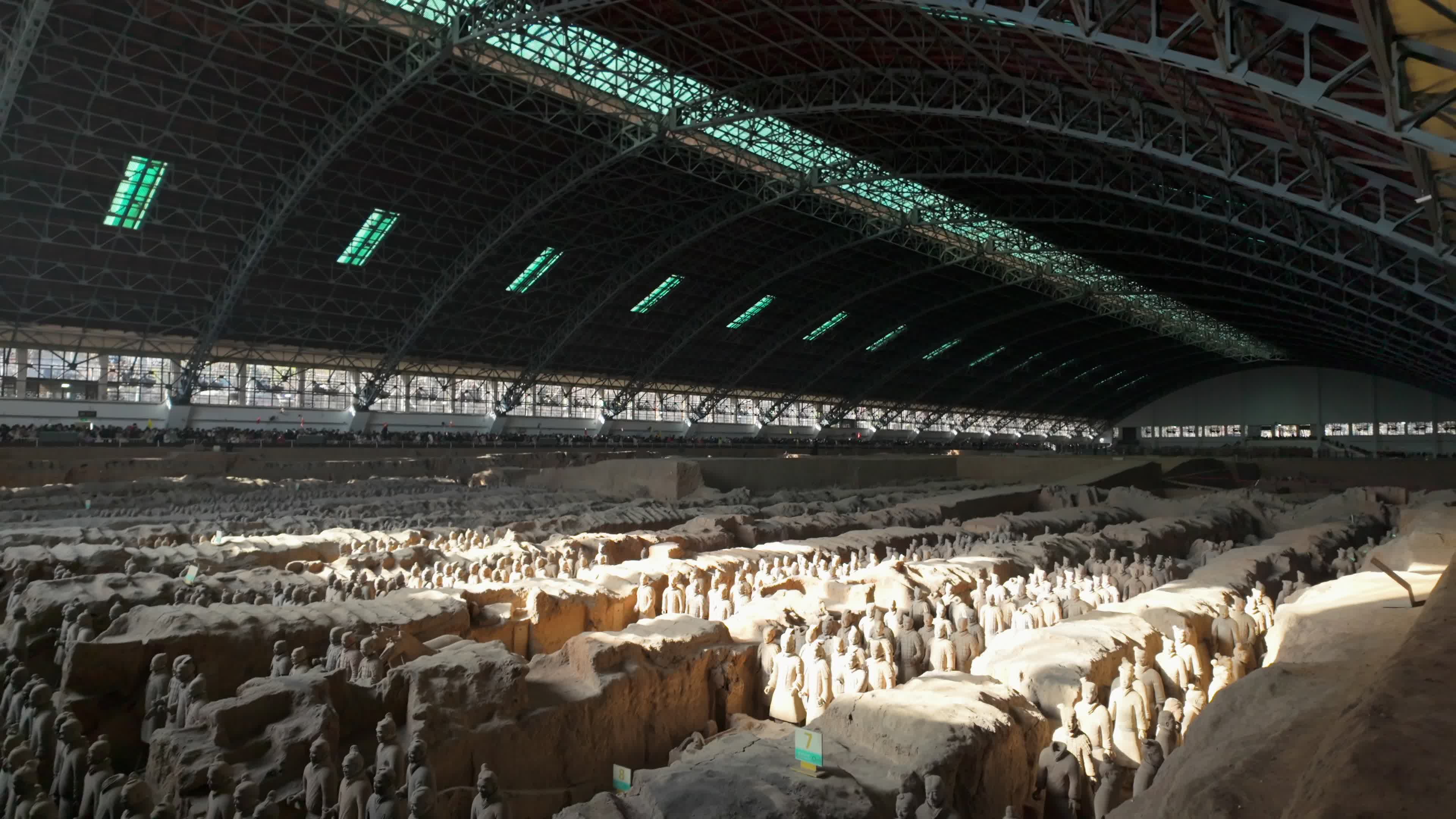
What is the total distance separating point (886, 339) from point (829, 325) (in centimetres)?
456

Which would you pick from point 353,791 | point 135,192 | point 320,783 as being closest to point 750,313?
point 135,192

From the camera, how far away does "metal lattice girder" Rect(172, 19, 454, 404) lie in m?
18.3

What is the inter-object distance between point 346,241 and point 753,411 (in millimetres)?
26305

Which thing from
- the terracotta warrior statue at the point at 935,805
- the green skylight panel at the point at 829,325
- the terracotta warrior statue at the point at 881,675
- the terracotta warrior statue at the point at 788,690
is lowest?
the terracotta warrior statue at the point at 788,690

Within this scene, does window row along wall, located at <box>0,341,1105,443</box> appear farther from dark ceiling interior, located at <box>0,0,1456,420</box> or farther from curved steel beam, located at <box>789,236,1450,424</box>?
curved steel beam, located at <box>789,236,1450,424</box>

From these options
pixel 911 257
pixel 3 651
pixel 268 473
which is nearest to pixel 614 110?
pixel 268 473

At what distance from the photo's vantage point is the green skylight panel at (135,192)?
21.6 metres

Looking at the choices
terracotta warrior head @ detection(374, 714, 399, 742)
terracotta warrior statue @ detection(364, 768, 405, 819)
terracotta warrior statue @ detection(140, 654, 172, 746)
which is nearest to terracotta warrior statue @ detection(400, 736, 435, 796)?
terracotta warrior statue @ detection(364, 768, 405, 819)

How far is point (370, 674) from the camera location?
630 cm

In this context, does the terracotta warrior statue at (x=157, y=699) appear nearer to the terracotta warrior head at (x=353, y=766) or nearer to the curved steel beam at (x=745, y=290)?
the terracotta warrior head at (x=353, y=766)

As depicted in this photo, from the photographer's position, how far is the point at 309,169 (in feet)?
71.9

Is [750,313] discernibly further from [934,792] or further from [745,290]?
[934,792]

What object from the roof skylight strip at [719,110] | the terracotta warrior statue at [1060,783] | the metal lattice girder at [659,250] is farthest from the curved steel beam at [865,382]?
the terracotta warrior statue at [1060,783]

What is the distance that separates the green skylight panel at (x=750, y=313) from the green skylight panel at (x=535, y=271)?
30.1 feet
